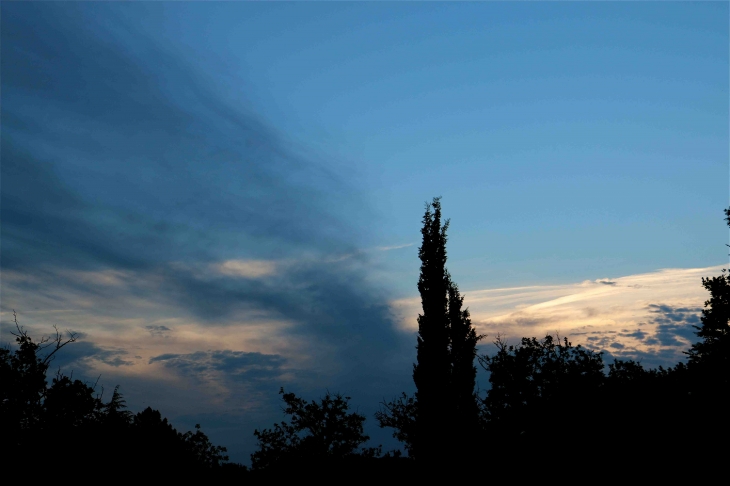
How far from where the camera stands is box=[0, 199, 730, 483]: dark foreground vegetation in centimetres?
2519

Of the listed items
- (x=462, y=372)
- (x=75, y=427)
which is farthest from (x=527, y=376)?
(x=75, y=427)

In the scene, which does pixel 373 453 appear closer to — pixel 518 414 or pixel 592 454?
pixel 518 414

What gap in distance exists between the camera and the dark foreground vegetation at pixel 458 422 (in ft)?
82.6

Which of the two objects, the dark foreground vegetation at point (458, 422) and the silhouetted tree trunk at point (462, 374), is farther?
the silhouetted tree trunk at point (462, 374)

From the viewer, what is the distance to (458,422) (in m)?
40.1

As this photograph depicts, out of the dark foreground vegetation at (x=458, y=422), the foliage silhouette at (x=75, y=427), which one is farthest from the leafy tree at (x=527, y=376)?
the foliage silhouette at (x=75, y=427)

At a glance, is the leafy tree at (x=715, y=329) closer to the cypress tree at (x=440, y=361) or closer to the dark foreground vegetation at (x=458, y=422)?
the dark foreground vegetation at (x=458, y=422)

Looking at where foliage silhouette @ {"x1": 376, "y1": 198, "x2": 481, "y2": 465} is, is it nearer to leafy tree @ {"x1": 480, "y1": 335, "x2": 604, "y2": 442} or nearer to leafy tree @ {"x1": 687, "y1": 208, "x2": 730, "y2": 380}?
leafy tree @ {"x1": 480, "y1": 335, "x2": 604, "y2": 442}

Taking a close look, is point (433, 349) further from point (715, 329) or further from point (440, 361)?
point (715, 329)

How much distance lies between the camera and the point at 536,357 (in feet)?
159

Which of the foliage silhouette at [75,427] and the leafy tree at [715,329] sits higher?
the leafy tree at [715,329]

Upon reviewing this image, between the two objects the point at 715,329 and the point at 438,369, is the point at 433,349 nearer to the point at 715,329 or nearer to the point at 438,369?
the point at 438,369

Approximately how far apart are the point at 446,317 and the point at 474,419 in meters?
8.88

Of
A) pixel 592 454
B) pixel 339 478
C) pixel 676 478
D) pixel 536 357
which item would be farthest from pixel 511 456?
pixel 536 357
